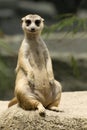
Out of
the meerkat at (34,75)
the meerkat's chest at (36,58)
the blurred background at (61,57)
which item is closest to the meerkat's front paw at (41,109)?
the meerkat at (34,75)

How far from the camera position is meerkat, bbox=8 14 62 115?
511cm

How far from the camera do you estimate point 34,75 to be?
17.0 feet

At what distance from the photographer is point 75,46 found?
9.57 meters

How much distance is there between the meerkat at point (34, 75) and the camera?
5.11m

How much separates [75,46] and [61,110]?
443 centimetres

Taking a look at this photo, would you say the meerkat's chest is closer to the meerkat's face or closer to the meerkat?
the meerkat

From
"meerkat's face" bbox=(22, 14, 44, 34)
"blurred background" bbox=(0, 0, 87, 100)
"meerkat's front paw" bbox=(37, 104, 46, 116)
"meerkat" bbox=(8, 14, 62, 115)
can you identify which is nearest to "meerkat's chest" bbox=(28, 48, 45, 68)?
"meerkat" bbox=(8, 14, 62, 115)

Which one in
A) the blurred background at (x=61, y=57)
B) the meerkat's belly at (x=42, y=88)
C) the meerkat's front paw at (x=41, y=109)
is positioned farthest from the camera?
the blurred background at (x=61, y=57)

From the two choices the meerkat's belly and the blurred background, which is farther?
the blurred background

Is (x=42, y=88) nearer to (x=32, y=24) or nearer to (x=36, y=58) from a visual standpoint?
(x=36, y=58)

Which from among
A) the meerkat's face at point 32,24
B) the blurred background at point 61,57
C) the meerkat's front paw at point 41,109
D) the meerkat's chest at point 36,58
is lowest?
the blurred background at point 61,57

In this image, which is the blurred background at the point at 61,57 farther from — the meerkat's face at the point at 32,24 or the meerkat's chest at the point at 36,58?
the meerkat's face at the point at 32,24

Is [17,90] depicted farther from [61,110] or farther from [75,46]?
[75,46]

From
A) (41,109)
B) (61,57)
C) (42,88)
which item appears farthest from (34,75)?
(61,57)
